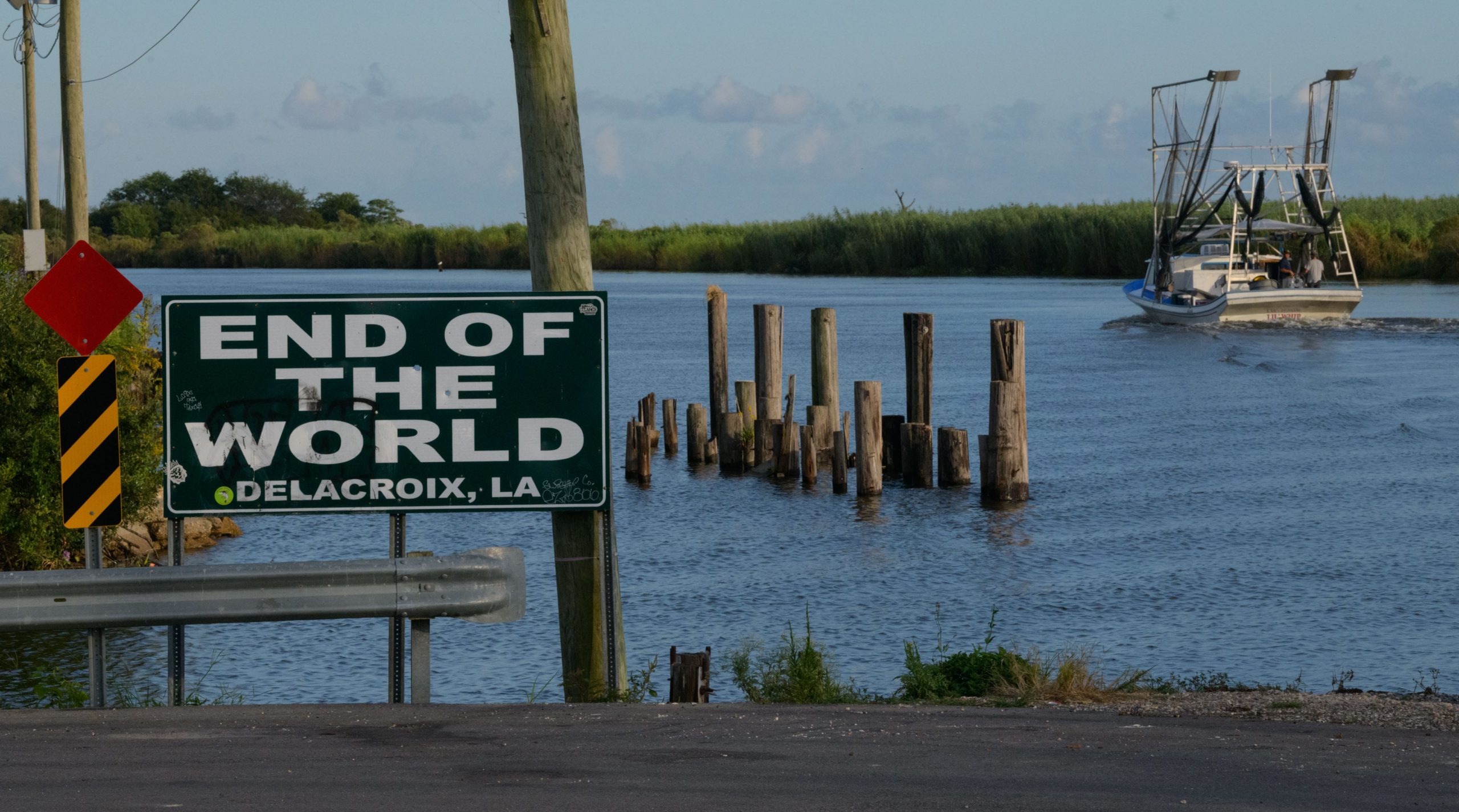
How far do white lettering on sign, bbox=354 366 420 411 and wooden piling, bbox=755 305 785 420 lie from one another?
45.6 feet

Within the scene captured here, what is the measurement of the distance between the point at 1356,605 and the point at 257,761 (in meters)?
10.5

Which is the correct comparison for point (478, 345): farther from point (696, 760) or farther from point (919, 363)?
point (919, 363)

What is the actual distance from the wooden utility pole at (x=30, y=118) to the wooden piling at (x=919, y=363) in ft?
40.0

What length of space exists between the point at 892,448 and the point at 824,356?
1463 millimetres

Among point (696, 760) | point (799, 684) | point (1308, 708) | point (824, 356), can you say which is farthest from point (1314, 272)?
point (696, 760)

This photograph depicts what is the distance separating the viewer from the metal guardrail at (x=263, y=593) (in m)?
6.95

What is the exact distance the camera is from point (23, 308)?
1337 centimetres

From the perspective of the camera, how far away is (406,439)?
7.90 m

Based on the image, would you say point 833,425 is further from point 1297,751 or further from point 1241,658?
point 1297,751

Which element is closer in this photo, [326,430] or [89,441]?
[89,441]

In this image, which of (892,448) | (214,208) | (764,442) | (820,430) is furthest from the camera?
(214,208)

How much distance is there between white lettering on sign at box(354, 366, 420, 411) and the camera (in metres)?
7.89

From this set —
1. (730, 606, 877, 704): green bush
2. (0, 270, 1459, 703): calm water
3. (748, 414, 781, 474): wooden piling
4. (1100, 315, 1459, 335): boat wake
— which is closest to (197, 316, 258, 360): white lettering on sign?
(730, 606, 877, 704): green bush

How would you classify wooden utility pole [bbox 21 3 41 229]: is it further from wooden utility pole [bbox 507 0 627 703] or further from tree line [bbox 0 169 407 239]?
tree line [bbox 0 169 407 239]
